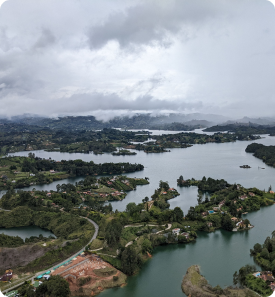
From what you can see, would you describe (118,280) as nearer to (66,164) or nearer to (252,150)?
(66,164)

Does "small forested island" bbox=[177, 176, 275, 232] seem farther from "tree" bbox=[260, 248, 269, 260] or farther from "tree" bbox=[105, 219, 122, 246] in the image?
"tree" bbox=[105, 219, 122, 246]

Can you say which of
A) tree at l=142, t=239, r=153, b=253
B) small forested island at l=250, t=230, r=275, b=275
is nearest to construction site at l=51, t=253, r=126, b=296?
tree at l=142, t=239, r=153, b=253

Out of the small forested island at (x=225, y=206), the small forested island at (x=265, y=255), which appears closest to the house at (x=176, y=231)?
the small forested island at (x=225, y=206)

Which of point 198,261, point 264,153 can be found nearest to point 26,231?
point 198,261

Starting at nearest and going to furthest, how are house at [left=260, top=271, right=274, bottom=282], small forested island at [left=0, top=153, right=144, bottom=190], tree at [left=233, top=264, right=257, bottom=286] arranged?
1. house at [left=260, top=271, right=274, bottom=282]
2. tree at [left=233, top=264, right=257, bottom=286]
3. small forested island at [left=0, top=153, right=144, bottom=190]

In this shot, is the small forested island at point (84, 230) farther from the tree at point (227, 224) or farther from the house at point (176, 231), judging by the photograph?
the tree at point (227, 224)

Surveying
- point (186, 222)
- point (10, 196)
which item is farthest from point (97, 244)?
point (10, 196)
